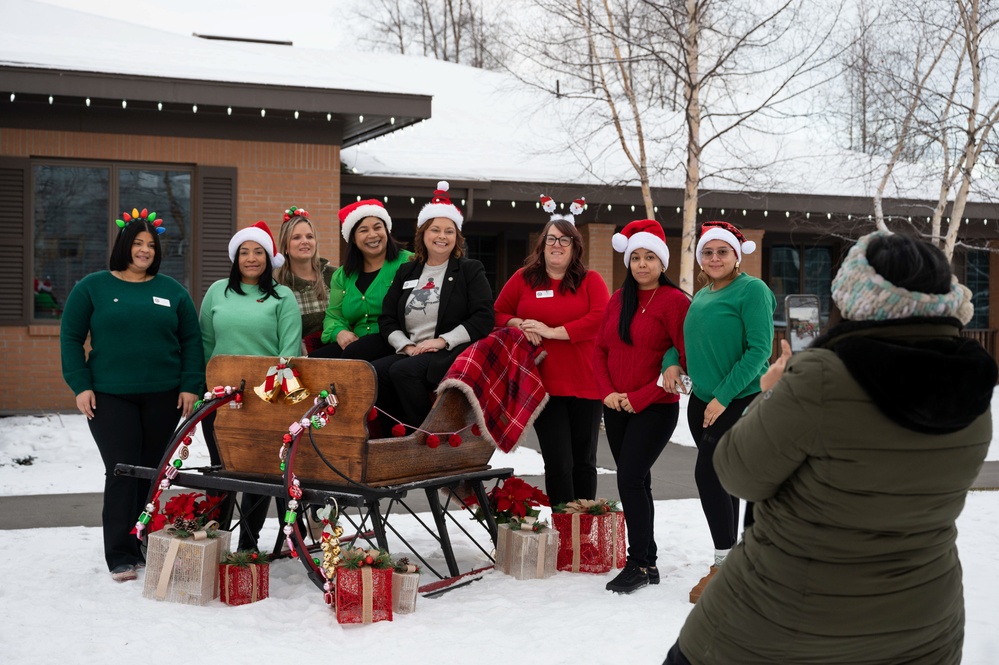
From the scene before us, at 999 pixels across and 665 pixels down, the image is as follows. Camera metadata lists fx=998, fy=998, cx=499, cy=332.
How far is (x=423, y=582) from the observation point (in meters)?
5.46

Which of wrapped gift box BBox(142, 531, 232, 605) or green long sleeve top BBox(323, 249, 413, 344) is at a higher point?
green long sleeve top BBox(323, 249, 413, 344)

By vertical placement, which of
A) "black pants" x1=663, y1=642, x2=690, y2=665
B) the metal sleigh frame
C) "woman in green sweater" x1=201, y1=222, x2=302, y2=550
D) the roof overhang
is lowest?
the metal sleigh frame

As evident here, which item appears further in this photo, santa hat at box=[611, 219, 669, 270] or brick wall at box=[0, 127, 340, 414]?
brick wall at box=[0, 127, 340, 414]

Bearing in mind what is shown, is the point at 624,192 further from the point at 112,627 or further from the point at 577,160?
the point at 112,627

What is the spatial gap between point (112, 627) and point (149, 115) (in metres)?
8.33

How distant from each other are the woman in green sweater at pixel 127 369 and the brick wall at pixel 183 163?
6238 millimetres

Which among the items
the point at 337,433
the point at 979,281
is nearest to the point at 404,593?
the point at 337,433

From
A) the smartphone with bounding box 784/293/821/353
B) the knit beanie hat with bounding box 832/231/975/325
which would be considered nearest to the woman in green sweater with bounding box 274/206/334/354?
the knit beanie hat with bounding box 832/231/975/325

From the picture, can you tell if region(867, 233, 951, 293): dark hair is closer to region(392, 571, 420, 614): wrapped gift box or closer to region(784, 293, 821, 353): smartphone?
region(392, 571, 420, 614): wrapped gift box

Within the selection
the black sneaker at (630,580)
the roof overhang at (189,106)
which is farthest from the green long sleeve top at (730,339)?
the roof overhang at (189,106)

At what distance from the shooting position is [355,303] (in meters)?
5.66

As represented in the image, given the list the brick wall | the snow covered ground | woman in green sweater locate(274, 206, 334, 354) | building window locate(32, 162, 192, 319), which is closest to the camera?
the snow covered ground

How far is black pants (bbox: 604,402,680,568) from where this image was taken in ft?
16.7

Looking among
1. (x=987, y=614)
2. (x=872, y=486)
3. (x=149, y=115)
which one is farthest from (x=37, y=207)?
(x=872, y=486)
